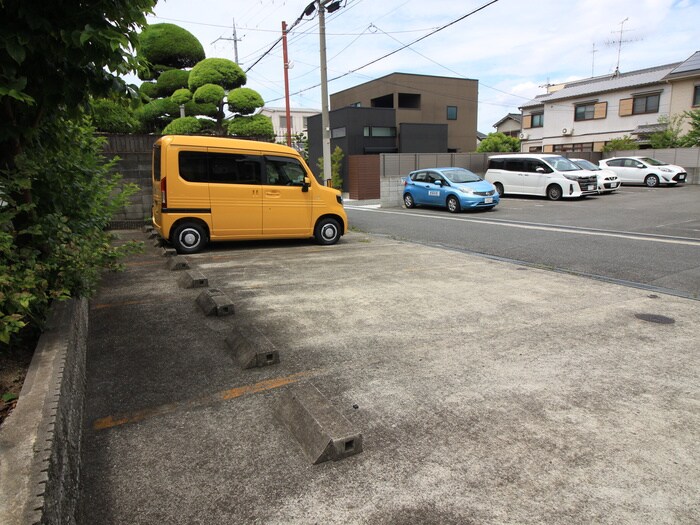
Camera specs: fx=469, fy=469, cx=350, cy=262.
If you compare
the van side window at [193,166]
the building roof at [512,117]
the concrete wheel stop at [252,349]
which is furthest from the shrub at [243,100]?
the building roof at [512,117]

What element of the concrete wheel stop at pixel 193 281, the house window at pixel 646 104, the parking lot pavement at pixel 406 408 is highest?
the house window at pixel 646 104

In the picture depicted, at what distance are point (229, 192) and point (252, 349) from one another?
5469 mm

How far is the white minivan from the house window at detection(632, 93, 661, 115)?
59.6 ft

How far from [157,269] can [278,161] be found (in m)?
3.25

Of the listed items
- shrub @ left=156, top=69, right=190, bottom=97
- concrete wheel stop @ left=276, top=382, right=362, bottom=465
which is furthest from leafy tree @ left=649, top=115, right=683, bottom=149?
concrete wheel stop @ left=276, top=382, right=362, bottom=465

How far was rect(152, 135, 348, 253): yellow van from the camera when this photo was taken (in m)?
8.24

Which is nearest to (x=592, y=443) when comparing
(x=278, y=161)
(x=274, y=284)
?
(x=274, y=284)

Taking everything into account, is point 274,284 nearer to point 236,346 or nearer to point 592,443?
point 236,346

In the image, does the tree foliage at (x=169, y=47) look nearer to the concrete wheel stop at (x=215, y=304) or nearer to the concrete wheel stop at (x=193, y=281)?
the concrete wheel stop at (x=193, y=281)

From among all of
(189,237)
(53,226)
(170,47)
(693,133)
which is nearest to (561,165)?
(693,133)

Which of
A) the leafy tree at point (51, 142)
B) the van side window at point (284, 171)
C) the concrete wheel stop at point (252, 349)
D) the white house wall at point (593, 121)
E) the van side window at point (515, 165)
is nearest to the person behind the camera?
the leafy tree at point (51, 142)

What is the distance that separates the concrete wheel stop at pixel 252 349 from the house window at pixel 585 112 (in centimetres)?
3969

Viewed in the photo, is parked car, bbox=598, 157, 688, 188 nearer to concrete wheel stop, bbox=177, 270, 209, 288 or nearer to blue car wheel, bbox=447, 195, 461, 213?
blue car wheel, bbox=447, 195, 461, 213

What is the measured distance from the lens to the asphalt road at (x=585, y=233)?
7.27 metres
